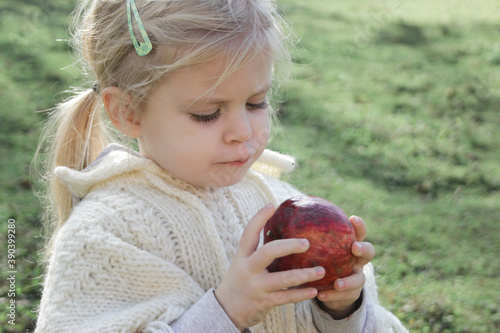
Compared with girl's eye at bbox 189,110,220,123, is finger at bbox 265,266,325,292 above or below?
below

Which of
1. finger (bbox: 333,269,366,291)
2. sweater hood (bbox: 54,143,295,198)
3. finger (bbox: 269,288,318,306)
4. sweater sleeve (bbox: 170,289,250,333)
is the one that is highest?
sweater hood (bbox: 54,143,295,198)

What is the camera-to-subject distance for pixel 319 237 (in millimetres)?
1752

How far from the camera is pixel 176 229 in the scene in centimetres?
198

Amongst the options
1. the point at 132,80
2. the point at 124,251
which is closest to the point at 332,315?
the point at 124,251

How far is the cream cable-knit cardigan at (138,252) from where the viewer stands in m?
1.79

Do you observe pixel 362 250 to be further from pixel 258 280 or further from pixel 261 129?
pixel 261 129

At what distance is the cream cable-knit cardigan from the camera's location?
5.87 feet

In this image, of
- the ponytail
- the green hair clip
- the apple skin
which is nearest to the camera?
the apple skin

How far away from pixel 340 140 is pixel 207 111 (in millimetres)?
3424

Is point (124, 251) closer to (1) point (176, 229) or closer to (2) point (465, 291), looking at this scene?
(1) point (176, 229)

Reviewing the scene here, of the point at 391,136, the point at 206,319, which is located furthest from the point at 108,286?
the point at 391,136

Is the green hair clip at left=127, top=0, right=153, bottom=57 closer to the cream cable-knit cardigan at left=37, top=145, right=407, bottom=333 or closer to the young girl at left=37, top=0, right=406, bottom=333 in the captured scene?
the young girl at left=37, top=0, right=406, bottom=333

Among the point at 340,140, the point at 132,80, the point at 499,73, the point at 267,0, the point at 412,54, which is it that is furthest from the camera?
the point at 412,54

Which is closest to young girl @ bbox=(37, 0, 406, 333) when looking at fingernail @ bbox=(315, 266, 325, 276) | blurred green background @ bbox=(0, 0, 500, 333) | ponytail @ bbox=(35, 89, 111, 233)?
fingernail @ bbox=(315, 266, 325, 276)
